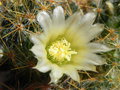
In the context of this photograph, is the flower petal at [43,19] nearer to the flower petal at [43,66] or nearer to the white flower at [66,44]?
the white flower at [66,44]

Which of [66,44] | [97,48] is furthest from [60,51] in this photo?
[97,48]

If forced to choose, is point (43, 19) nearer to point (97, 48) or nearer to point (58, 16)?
point (58, 16)

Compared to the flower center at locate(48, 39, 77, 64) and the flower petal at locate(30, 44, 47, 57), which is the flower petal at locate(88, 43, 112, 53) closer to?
the flower center at locate(48, 39, 77, 64)

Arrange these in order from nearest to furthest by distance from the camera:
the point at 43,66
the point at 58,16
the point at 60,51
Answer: the point at 43,66 → the point at 58,16 → the point at 60,51

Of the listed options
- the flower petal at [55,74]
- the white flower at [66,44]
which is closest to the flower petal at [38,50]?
the white flower at [66,44]

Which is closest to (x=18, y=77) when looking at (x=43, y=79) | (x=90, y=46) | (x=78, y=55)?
(x=43, y=79)

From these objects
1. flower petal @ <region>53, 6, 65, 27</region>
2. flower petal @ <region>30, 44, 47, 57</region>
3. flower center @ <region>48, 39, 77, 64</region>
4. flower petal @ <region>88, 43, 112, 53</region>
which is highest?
flower petal @ <region>53, 6, 65, 27</region>

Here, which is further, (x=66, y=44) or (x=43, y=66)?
(x=66, y=44)

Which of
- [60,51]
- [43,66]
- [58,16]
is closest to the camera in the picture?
[43,66]

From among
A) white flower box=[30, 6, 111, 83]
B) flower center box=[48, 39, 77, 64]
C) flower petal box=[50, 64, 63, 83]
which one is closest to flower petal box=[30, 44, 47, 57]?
white flower box=[30, 6, 111, 83]
